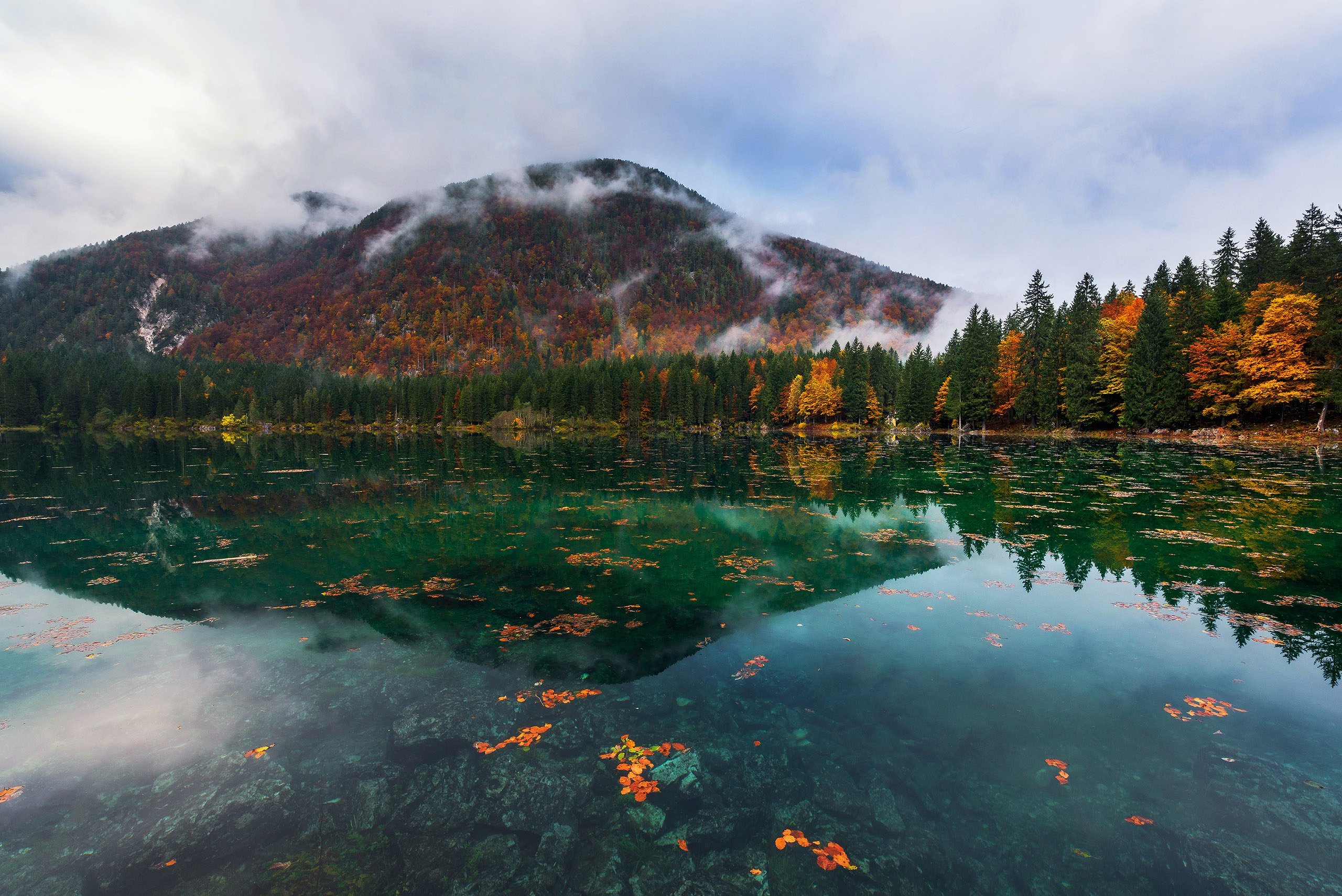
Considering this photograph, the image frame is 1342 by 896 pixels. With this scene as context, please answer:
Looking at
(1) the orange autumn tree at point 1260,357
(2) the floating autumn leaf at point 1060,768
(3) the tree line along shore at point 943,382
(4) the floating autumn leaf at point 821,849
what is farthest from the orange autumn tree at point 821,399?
(4) the floating autumn leaf at point 821,849

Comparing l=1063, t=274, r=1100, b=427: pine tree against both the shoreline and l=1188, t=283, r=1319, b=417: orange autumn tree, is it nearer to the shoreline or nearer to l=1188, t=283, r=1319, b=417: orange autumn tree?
the shoreline

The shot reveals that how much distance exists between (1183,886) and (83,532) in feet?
89.6

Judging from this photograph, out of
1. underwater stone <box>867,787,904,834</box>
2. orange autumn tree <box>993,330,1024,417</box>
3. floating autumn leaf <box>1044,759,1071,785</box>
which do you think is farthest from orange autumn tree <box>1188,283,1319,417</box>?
underwater stone <box>867,787,904,834</box>

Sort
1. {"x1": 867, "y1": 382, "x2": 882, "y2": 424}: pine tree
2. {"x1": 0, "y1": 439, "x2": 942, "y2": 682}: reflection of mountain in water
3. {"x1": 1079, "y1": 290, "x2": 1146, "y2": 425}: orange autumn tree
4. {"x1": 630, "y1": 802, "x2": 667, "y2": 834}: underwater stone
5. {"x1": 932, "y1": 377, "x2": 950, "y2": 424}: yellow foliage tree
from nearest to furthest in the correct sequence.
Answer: {"x1": 630, "y1": 802, "x2": 667, "y2": 834}: underwater stone < {"x1": 0, "y1": 439, "x2": 942, "y2": 682}: reflection of mountain in water < {"x1": 1079, "y1": 290, "x2": 1146, "y2": 425}: orange autumn tree < {"x1": 932, "y1": 377, "x2": 950, "y2": 424}: yellow foliage tree < {"x1": 867, "y1": 382, "x2": 882, "y2": 424}: pine tree

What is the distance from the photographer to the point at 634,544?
1642 centimetres

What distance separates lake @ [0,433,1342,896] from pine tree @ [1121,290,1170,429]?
49.7 metres

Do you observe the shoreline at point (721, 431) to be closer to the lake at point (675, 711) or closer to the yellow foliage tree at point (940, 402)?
the yellow foliage tree at point (940, 402)

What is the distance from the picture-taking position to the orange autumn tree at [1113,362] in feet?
202

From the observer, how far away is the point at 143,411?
12738 centimetres

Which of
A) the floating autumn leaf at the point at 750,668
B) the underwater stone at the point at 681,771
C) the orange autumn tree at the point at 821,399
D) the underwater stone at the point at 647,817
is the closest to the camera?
the underwater stone at the point at 647,817

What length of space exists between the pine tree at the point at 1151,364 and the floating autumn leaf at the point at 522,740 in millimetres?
71868

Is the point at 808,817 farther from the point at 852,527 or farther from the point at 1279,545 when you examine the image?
the point at 1279,545

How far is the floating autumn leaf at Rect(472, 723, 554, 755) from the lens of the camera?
20.9ft

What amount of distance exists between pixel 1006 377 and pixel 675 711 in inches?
3514
